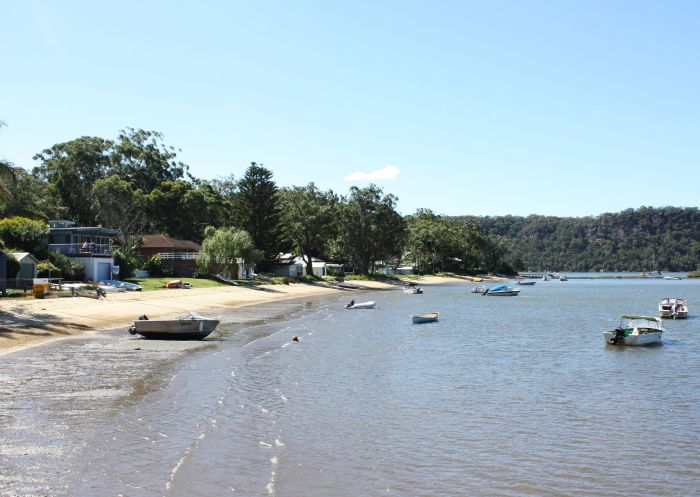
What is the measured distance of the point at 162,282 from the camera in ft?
229

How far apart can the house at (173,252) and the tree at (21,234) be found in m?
19.2

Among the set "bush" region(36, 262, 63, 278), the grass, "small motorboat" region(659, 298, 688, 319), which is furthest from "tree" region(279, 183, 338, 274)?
"small motorboat" region(659, 298, 688, 319)

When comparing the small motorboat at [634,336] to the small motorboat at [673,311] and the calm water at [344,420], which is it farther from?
Answer: the small motorboat at [673,311]

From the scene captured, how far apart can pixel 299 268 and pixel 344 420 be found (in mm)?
95313

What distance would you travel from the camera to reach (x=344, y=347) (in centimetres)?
3381

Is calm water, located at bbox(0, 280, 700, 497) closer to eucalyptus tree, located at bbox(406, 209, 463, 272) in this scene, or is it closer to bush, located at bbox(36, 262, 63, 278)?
bush, located at bbox(36, 262, 63, 278)

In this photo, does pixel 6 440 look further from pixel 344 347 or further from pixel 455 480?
pixel 344 347

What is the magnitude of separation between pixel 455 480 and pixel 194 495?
5.25m

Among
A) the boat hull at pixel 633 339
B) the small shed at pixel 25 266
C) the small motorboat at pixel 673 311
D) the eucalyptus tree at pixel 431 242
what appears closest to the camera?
the boat hull at pixel 633 339

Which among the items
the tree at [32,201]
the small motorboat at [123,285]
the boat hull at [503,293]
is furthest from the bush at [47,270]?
the boat hull at [503,293]

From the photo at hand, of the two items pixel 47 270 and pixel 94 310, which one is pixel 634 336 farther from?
pixel 47 270

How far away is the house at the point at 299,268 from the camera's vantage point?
106 meters

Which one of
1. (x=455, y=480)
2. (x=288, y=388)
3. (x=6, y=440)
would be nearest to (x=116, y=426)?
(x=6, y=440)

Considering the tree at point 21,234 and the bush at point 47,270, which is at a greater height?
the tree at point 21,234
